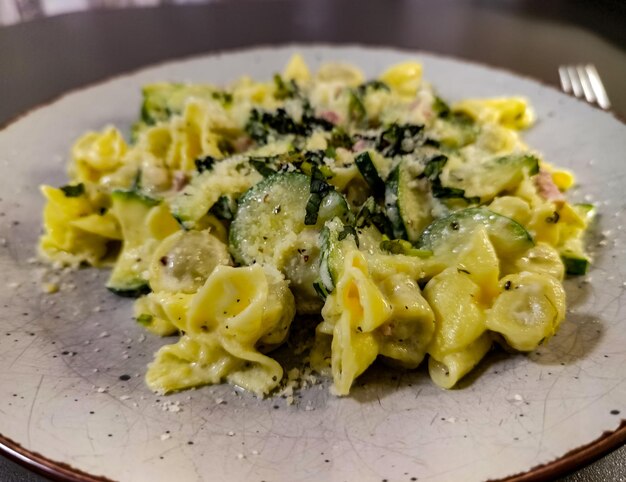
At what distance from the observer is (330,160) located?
298cm

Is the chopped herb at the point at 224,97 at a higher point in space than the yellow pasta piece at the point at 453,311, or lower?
higher

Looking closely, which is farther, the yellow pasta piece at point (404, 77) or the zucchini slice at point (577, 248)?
the yellow pasta piece at point (404, 77)

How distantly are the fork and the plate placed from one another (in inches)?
84.6

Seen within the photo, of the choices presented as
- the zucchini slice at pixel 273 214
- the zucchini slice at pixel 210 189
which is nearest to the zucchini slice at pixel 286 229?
the zucchini slice at pixel 273 214

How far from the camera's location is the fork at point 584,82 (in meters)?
5.12

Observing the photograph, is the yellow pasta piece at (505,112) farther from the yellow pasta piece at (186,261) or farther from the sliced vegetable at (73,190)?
the sliced vegetable at (73,190)

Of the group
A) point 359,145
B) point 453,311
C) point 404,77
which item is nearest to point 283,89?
point 404,77

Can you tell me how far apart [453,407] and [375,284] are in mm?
565

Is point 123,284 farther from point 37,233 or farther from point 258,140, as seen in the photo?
point 258,140

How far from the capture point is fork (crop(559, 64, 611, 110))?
201 inches

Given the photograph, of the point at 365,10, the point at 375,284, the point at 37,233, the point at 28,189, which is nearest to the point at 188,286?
the point at 375,284

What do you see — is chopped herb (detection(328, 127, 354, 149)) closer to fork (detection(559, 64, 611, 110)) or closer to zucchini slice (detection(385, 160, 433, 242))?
zucchini slice (detection(385, 160, 433, 242))

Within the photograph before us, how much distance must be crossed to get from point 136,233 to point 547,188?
82.5 inches

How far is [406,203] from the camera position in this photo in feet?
9.43
